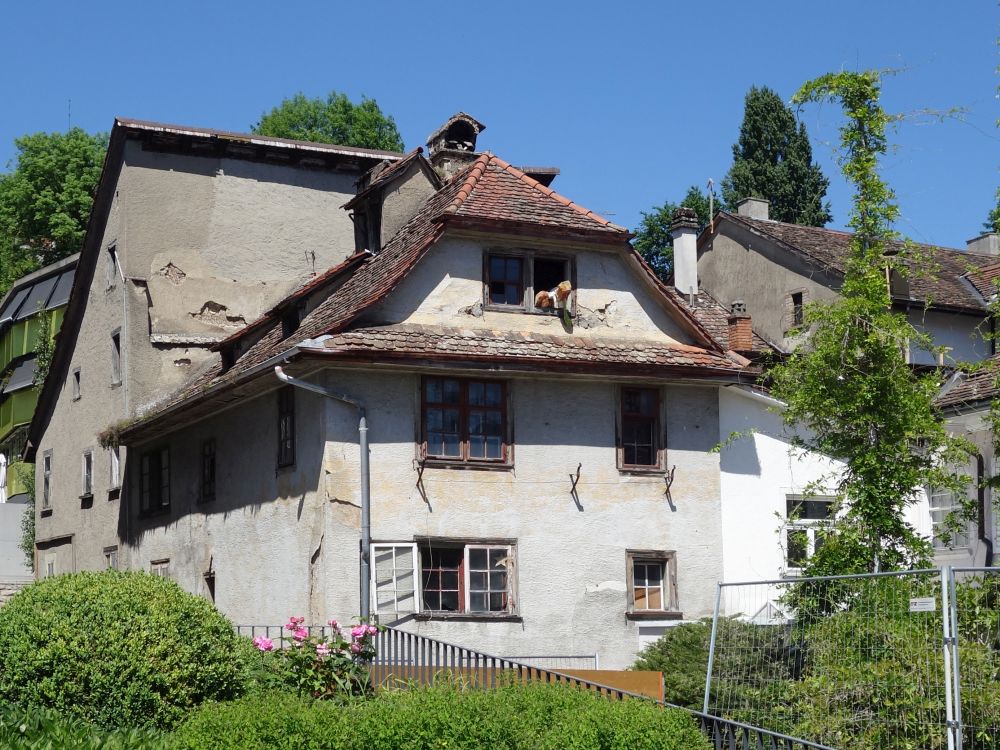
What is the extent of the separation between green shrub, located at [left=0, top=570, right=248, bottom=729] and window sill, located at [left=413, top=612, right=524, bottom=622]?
641cm

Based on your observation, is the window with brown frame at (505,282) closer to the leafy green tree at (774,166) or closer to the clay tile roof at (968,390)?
the clay tile roof at (968,390)

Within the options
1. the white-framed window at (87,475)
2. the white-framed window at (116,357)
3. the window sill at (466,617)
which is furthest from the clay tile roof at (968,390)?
the white-framed window at (87,475)

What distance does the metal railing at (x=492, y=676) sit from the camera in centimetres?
1218

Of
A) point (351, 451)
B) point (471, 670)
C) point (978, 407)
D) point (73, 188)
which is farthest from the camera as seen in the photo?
point (73, 188)

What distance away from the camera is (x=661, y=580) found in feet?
75.9

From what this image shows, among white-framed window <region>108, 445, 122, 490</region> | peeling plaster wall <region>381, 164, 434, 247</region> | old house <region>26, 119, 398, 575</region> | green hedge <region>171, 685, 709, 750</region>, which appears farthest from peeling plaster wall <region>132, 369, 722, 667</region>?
green hedge <region>171, 685, 709, 750</region>

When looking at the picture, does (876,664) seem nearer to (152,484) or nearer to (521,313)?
(521,313)

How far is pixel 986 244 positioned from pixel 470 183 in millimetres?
23908

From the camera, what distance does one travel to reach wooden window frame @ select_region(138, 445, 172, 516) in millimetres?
28094

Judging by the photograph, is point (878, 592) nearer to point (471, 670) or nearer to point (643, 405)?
point (471, 670)

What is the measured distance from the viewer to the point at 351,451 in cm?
2117

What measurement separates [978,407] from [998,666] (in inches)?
430

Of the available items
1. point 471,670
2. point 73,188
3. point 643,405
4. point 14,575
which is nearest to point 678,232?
point 643,405

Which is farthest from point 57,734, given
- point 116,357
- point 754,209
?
point 754,209
